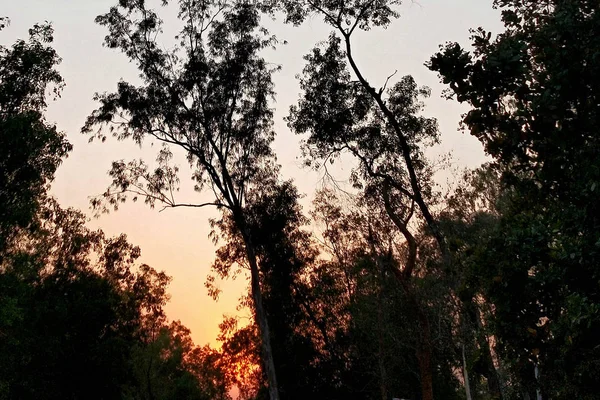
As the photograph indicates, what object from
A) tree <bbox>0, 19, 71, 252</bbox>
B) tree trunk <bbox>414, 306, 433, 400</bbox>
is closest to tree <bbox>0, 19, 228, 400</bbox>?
tree <bbox>0, 19, 71, 252</bbox>

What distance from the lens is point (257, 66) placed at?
91.9ft

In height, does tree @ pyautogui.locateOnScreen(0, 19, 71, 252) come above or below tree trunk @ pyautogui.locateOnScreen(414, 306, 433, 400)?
above

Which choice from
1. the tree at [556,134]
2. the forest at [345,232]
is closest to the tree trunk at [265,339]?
the forest at [345,232]

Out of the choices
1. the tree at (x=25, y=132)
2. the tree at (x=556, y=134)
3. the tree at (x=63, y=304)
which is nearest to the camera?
the tree at (x=556, y=134)

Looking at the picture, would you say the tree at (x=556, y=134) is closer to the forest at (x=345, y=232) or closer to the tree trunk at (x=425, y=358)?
the forest at (x=345, y=232)

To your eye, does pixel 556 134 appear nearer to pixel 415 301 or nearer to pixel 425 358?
pixel 415 301

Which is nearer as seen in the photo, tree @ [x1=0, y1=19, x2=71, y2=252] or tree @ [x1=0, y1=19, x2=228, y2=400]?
tree @ [x1=0, y1=19, x2=71, y2=252]

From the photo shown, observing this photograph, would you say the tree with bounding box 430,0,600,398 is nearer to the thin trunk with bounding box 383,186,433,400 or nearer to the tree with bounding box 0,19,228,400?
the thin trunk with bounding box 383,186,433,400

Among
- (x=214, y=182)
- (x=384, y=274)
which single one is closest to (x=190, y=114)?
(x=214, y=182)

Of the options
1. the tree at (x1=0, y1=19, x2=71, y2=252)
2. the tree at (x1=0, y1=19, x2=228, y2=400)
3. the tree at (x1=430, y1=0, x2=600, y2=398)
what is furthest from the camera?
the tree at (x1=0, y1=19, x2=228, y2=400)

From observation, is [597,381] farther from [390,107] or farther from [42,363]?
[42,363]

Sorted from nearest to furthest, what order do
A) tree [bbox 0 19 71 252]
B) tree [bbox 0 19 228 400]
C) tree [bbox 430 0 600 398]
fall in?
tree [bbox 430 0 600 398], tree [bbox 0 19 71 252], tree [bbox 0 19 228 400]

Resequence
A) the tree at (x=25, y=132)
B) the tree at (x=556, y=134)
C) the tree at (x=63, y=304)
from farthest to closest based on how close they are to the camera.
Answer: the tree at (x=63, y=304) → the tree at (x=25, y=132) → the tree at (x=556, y=134)

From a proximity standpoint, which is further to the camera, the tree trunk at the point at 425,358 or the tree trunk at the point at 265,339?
the tree trunk at the point at 265,339
